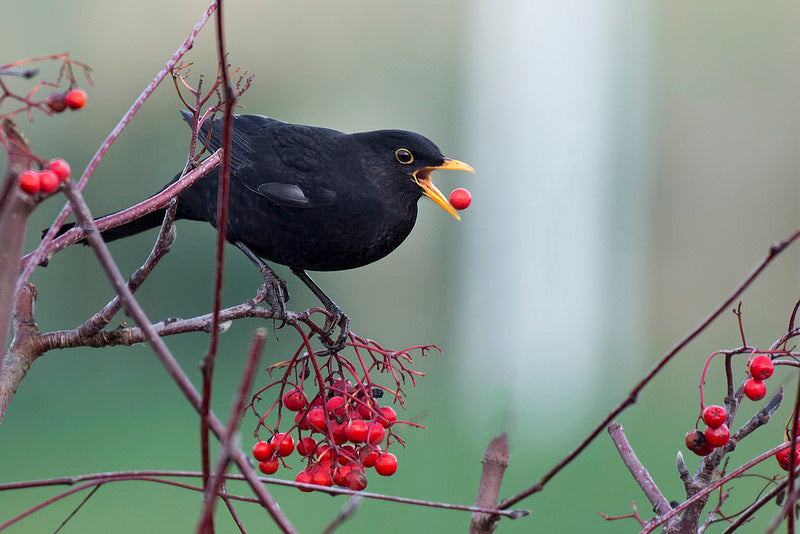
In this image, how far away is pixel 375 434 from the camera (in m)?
1.07

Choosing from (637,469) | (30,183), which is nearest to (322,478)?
(637,469)

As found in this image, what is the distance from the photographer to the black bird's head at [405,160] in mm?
1728

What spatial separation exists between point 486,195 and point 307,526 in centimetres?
271

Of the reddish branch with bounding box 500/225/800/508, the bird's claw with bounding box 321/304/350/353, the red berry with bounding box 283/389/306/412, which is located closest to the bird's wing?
the bird's claw with bounding box 321/304/350/353

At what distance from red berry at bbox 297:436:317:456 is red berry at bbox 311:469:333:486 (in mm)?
62

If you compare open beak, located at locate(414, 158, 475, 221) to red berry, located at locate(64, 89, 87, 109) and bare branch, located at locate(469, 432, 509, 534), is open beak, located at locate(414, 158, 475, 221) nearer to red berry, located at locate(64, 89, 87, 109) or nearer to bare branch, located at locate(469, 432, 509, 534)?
red berry, located at locate(64, 89, 87, 109)

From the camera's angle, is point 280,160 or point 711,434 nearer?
point 711,434

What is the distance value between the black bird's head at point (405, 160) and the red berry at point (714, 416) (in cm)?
88

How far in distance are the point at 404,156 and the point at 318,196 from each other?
20cm

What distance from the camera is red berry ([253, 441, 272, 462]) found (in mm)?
1117

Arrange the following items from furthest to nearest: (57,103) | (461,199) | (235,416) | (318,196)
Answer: (318,196) → (461,199) → (57,103) → (235,416)

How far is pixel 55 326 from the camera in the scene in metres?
5.37

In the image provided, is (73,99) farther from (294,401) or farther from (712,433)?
(712,433)

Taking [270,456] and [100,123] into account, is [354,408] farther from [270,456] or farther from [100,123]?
[100,123]
